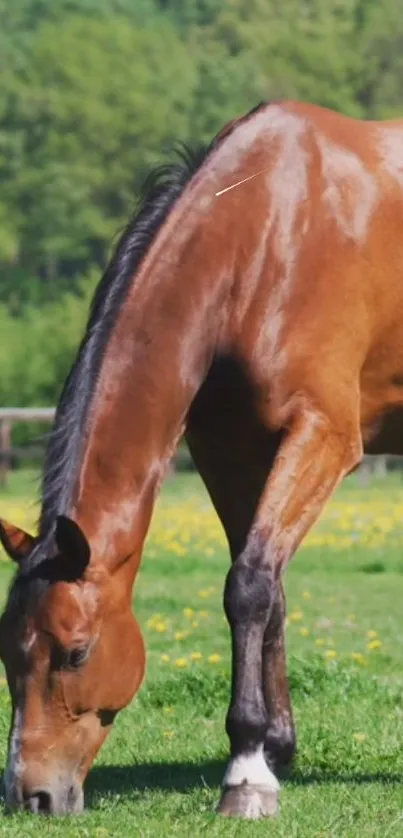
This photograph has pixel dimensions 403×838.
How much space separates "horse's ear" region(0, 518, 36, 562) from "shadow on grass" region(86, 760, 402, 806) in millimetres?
958

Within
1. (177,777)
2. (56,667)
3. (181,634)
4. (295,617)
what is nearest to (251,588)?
(56,667)

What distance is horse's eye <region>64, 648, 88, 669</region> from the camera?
5.62 metres

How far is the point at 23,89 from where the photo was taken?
77.1 metres

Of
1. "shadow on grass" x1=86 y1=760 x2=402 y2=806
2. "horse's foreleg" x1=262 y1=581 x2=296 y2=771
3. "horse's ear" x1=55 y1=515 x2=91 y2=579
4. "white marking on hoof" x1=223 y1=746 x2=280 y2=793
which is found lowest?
"shadow on grass" x1=86 y1=760 x2=402 y2=806

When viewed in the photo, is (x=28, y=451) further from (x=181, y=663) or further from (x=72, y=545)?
(x=72, y=545)

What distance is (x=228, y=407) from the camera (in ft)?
20.2

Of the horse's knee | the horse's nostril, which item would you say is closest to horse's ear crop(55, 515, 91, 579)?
the horse's knee

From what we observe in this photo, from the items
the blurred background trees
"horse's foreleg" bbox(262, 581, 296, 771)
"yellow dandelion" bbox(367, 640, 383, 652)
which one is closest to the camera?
"horse's foreleg" bbox(262, 581, 296, 771)

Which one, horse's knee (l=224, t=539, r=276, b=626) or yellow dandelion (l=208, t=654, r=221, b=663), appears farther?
yellow dandelion (l=208, t=654, r=221, b=663)

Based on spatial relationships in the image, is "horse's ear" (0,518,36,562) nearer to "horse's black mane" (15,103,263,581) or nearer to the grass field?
"horse's black mane" (15,103,263,581)

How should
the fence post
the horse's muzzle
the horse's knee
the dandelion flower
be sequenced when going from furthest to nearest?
1. the fence post
2. the dandelion flower
3. the horse's knee
4. the horse's muzzle

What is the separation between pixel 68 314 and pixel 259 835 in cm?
4242

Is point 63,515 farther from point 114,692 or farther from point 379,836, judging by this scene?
point 379,836

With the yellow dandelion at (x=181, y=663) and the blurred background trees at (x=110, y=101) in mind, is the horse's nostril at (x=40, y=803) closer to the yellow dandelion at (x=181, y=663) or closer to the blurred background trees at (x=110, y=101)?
the yellow dandelion at (x=181, y=663)
